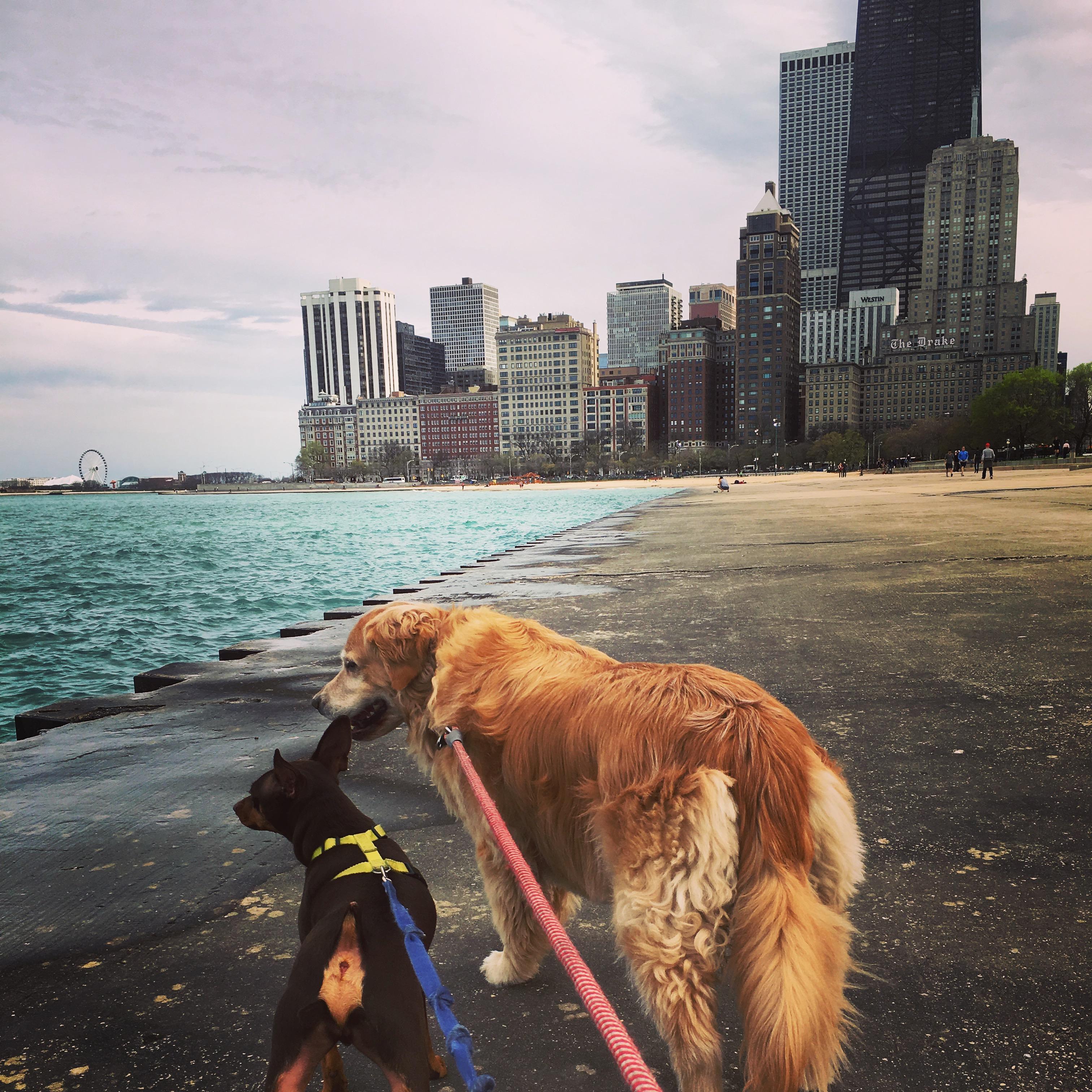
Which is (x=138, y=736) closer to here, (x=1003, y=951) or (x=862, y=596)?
(x=1003, y=951)

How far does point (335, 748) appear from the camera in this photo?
258cm

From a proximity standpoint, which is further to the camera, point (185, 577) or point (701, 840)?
point (185, 577)

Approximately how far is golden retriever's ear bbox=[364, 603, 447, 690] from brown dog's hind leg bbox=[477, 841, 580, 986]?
0.78m

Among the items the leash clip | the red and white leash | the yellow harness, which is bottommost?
the yellow harness

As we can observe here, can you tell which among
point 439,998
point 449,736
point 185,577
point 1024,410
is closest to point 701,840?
point 439,998

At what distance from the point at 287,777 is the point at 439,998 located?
103cm

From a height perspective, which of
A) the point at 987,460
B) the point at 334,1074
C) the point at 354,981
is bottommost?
the point at 334,1074

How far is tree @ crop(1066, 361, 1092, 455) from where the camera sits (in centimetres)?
8356

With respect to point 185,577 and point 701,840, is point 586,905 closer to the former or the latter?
point 701,840

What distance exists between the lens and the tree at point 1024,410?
85.2m

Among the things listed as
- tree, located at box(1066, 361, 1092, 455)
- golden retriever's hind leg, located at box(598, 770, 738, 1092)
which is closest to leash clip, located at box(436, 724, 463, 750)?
golden retriever's hind leg, located at box(598, 770, 738, 1092)

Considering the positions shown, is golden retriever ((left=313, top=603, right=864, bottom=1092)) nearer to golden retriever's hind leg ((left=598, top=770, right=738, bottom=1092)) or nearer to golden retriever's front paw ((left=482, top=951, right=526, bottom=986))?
golden retriever's hind leg ((left=598, top=770, right=738, bottom=1092))

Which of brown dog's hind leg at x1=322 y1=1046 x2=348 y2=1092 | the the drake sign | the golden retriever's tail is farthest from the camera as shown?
the the drake sign

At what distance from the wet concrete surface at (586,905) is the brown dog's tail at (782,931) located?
52 cm
